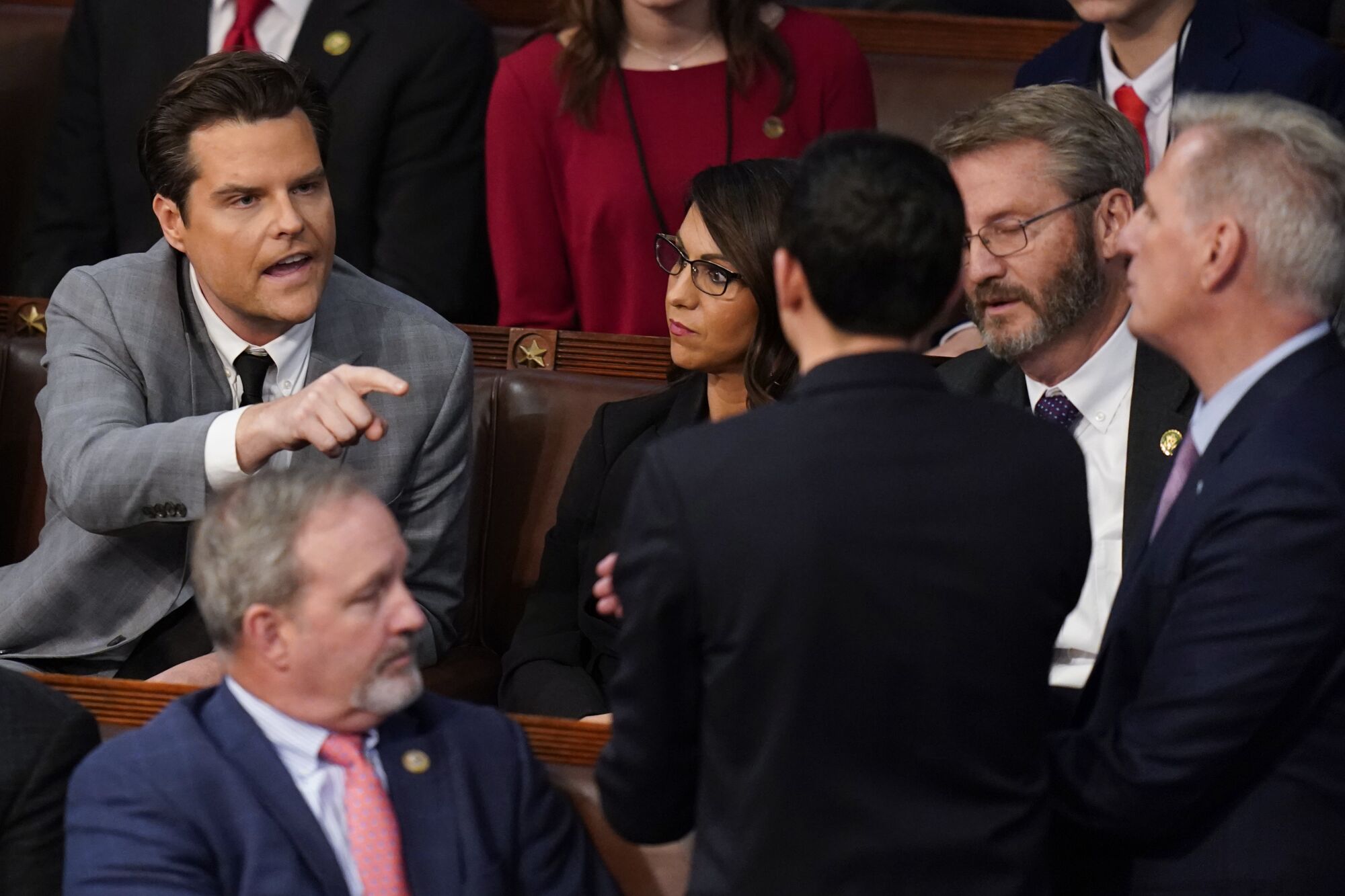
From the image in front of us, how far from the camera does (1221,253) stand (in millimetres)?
1674

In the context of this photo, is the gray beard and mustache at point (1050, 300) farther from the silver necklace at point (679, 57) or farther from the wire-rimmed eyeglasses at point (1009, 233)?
the silver necklace at point (679, 57)

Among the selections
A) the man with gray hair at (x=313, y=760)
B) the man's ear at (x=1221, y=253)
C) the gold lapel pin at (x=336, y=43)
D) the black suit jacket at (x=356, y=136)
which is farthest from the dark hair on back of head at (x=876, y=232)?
the gold lapel pin at (x=336, y=43)

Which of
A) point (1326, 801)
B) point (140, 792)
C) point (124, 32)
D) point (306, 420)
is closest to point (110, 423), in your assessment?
point (306, 420)

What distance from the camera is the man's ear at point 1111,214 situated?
2389 millimetres

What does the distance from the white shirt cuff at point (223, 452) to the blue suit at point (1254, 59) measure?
146 centimetres

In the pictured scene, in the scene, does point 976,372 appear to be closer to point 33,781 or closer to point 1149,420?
point 1149,420

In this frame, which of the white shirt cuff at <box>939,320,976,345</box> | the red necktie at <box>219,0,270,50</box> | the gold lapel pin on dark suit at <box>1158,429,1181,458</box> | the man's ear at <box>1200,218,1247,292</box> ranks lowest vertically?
the white shirt cuff at <box>939,320,976,345</box>

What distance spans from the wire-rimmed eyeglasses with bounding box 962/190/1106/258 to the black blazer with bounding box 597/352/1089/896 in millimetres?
956

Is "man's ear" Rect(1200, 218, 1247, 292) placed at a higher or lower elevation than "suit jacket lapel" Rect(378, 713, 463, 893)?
higher

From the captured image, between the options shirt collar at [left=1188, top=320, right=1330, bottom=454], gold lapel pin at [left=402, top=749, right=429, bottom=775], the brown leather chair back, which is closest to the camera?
shirt collar at [left=1188, top=320, right=1330, bottom=454]

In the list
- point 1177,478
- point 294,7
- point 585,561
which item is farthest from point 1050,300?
point 294,7

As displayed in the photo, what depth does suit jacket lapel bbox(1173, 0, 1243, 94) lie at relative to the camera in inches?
114

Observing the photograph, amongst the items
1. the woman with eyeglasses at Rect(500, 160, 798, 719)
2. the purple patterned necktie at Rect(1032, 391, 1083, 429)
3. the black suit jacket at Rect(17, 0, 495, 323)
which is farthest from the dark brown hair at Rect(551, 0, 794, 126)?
the purple patterned necktie at Rect(1032, 391, 1083, 429)

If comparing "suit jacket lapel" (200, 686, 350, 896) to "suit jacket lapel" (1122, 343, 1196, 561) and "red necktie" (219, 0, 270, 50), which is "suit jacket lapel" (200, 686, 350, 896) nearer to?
"suit jacket lapel" (1122, 343, 1196, 561)
